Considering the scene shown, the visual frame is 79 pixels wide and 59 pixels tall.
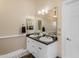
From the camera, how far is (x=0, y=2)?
2746mm

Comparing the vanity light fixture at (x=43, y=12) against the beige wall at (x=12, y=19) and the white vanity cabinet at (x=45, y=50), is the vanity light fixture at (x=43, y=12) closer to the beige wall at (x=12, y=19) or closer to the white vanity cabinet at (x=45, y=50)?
the beige wall at (x=12, y=19)

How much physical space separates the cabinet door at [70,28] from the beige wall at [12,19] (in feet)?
6.04

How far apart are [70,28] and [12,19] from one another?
7.28 ft

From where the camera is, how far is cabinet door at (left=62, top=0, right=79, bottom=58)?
1819 millimetres

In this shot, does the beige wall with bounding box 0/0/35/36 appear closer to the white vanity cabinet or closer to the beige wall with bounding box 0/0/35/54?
the beige wall with bounding box 0/0/35/54

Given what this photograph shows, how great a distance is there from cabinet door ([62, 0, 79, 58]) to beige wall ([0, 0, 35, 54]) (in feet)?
6.04

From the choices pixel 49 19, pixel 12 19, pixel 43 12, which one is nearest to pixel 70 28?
pixel 49 19

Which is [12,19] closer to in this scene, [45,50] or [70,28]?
[45,50]

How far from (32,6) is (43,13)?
77 cm

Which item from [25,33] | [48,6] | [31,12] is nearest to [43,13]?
[48,6]

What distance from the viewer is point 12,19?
3090 millimetres

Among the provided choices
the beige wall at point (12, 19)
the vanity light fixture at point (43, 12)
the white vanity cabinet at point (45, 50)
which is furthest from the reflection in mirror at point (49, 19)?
the beige wall at point (12, 19)

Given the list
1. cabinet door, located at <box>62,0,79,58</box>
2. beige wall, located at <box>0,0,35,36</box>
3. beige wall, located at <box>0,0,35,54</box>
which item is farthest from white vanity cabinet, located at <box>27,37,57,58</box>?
beige wall, located at <box>0,0,35,36</box>

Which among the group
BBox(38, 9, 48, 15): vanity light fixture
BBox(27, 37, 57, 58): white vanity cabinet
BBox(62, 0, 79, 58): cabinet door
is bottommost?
BBox(27, 37, 57, 58): white vanity cabinet
